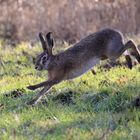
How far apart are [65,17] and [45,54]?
851cm

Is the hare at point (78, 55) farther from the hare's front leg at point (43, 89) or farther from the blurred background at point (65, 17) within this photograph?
the blurred background at point (65, 17)

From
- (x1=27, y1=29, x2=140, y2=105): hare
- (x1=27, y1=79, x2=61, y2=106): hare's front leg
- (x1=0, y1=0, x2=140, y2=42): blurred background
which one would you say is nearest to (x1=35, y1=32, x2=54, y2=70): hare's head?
(x1=27, y1=29, x2=140, y2=105): hare

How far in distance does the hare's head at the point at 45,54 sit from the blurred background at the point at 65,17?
27.2ft

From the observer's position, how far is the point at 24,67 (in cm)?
1175

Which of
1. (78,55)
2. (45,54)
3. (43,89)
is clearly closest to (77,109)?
(43,89)

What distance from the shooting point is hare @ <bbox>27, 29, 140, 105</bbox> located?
357 inches

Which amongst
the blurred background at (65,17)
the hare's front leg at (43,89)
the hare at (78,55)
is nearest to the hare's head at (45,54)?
the hare at (78,55)

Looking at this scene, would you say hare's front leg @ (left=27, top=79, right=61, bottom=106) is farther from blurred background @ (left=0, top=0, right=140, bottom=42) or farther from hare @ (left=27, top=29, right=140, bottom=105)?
blurred background @ (left=0, top=0, right=140, bottom=42)

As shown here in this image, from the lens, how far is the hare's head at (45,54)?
8.99 meters

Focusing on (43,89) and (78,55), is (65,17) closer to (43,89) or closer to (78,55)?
(78,55)

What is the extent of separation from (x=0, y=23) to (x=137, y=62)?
26.9 ft

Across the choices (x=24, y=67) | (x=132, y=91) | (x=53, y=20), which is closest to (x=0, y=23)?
(x=53, y=20)

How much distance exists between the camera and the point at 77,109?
25.2ft

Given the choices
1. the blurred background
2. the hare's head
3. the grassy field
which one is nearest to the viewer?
the grassy field
